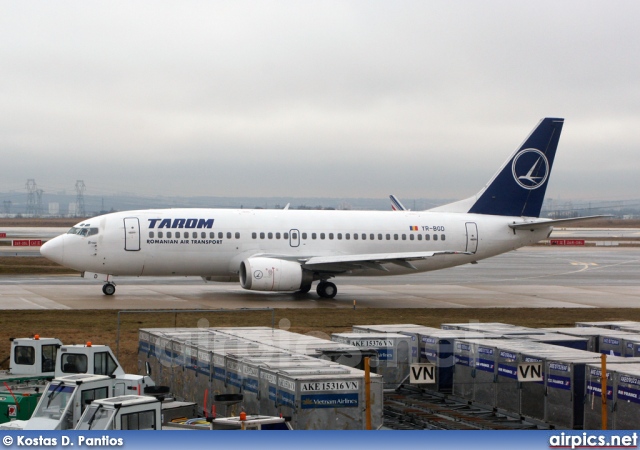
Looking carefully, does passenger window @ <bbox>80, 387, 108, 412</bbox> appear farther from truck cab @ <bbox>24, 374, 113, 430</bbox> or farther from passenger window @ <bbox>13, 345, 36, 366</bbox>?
passenger window @ <bbox>13, 345, 36, 366</bbox>

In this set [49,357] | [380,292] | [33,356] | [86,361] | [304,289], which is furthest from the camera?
[380,292]

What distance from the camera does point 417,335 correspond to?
71.3ft

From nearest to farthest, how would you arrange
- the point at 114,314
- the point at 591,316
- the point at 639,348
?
the point at 639,348 → the point at 114,314 → the point at 591,316

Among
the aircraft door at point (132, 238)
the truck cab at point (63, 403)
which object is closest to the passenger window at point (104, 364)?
the truck cab at point (63, 403)

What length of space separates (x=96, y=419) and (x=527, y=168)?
37495mm

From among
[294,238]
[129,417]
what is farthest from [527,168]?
[129,417]

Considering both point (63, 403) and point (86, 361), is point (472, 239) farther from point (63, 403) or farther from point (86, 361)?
point (63, 403)

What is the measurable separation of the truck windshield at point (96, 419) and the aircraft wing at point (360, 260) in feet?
91.7

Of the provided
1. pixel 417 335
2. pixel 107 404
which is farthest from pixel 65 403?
pixel 417 335

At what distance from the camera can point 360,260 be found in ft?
139

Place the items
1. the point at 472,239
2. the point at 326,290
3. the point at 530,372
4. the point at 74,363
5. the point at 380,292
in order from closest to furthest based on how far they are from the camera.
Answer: the point at 530,372
the point at 74,363
the point at 326,290
the point at 472,239
the point at 380,292

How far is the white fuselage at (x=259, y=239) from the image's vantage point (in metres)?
41.9

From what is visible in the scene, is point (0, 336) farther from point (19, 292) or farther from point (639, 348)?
point (639, 348)

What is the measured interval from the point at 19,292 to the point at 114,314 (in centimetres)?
1044
